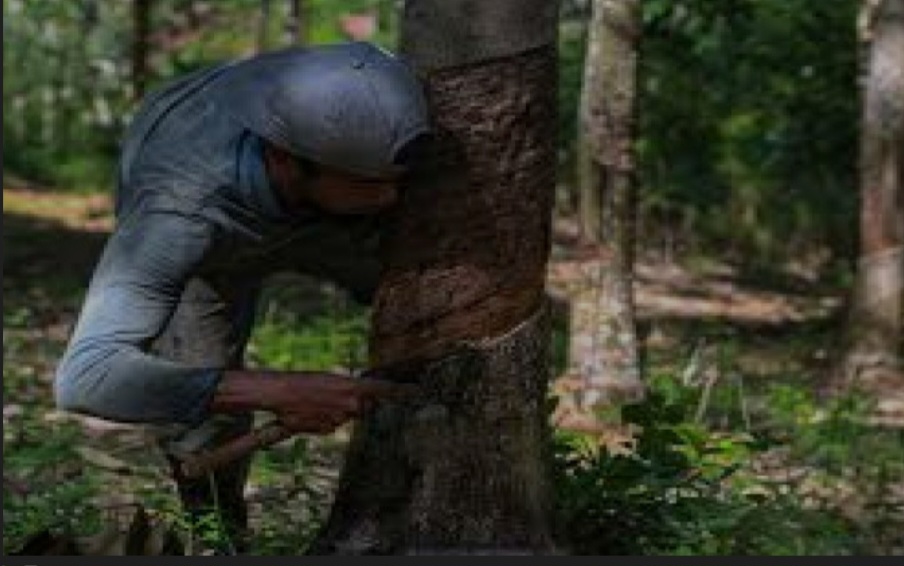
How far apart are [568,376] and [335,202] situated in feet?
14.6

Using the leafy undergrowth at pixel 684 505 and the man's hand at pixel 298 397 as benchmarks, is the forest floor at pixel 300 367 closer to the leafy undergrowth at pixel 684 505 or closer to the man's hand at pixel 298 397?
the leafy undergrowth at pixel 684 505

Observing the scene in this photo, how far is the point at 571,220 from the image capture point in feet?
55.3

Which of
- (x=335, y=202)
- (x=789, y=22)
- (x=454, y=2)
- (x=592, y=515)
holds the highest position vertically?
(x=789, y=22)

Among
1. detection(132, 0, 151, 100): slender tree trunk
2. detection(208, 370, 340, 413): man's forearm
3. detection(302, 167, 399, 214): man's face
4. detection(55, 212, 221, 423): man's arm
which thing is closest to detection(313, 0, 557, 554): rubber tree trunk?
detection(302, 167, 399, 214): man's face

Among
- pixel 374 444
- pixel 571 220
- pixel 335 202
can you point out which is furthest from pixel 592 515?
pixel 571 220

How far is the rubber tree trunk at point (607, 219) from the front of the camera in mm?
7840

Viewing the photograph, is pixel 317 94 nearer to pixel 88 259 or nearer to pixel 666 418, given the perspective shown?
pixel 666 418

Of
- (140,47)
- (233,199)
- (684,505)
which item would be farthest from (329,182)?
(140,47)

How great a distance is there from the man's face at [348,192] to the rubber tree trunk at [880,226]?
566 centimetres

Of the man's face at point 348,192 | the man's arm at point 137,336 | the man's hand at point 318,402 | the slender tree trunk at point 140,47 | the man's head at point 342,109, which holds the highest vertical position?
the slender tree trunk at point 140,47

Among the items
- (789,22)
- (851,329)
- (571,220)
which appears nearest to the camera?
(851,329)

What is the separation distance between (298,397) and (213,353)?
37.0 inches

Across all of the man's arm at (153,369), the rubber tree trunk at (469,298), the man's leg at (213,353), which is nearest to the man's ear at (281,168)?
the man's arm at (153,369)

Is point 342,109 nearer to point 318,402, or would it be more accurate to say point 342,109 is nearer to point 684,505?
point 318,402
